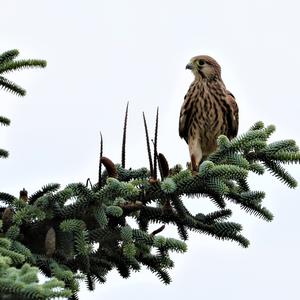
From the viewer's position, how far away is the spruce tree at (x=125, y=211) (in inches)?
186

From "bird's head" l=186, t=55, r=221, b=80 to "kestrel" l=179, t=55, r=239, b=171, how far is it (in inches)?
2.4

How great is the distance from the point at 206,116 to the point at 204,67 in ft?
3.45

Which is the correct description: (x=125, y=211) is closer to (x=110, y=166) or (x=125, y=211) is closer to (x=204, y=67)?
(x=110, y=166)

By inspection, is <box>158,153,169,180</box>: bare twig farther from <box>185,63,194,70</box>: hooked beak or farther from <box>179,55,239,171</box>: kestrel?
<box>185,63,194,70</box>: hooked beak

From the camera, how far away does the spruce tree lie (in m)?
4.73

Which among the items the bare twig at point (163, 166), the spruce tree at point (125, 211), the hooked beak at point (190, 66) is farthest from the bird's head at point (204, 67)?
the bare twig at point (163, 166)

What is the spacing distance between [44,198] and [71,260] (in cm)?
46

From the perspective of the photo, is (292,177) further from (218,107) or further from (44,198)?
(218,107)

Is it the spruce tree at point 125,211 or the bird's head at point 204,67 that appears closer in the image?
the spruce tree at point 125,211

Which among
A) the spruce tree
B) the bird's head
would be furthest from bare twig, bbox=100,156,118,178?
the bird's head

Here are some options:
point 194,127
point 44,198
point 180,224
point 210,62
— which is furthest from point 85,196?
point 210,62

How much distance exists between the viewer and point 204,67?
10250 mm

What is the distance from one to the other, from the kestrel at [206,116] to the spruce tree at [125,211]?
3.77m

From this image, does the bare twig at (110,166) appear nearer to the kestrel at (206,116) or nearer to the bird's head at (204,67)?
the kestrel at (206,116)
